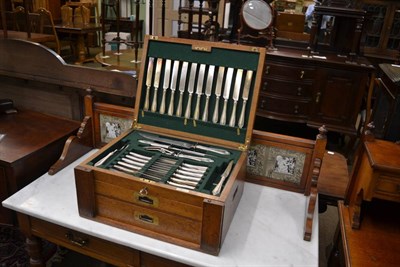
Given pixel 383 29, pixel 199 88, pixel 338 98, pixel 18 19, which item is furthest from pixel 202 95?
pixel 383 29

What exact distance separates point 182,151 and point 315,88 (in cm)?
217

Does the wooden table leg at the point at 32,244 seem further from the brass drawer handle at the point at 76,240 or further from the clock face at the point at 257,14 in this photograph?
the clock face at the point at 257,14

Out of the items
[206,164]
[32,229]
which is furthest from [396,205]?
[32,229]

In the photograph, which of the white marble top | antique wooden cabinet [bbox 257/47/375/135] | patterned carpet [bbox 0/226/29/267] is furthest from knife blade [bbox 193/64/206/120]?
antique wooden cabinet [bbox 257/47/375/135]

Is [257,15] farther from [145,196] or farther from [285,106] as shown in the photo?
[145,196]

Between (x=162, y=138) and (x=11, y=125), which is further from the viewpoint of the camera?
(x=11, y=125)

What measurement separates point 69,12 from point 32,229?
4842mm

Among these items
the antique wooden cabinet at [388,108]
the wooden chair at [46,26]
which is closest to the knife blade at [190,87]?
the antique wooden cabinet at [388,108]

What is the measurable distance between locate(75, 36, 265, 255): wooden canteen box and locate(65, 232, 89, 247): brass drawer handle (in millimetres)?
93

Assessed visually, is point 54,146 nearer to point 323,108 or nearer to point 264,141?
point 264,141

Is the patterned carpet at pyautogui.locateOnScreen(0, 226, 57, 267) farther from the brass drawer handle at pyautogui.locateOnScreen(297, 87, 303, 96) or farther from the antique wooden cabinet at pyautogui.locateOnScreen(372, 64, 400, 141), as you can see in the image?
the brass drawer handle at pyautogui.locateOnScreen(297, 87, 303, 96)

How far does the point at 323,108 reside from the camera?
306 cm

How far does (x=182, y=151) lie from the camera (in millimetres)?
1199

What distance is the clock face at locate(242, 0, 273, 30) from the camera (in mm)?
2672
